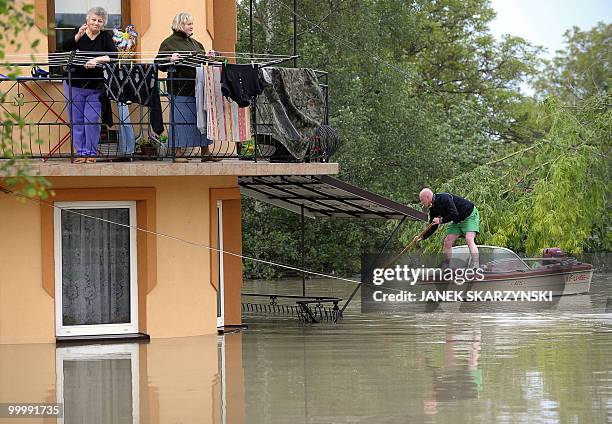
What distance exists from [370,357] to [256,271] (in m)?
16.9

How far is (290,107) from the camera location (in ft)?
59.8

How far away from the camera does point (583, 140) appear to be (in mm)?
26922

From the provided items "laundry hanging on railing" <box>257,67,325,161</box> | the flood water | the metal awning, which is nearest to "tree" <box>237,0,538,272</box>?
the metal awning

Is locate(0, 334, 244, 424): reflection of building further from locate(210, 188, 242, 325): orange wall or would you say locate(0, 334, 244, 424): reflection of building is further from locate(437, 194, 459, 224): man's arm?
locate(437, 194, 459, 224): man's arm

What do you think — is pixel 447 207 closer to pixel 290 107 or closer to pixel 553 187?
pixel 290 107

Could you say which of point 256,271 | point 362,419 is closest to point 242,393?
point 362,419

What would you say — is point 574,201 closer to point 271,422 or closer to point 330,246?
point 330,246

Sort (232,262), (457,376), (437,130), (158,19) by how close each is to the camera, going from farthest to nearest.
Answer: (437,130)
(232,262)
(158,19)
(457,376)

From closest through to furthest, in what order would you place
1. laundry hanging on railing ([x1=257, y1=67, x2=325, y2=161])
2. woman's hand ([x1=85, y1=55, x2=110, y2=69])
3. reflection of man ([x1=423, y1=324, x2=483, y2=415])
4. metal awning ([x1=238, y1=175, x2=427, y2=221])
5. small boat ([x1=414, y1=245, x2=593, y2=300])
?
1. reflection of man ([x1=423, y1=324, x2=483, y2=415])
2. woman's hand ([x1=85, y1=55, x2=110, y2=69])
3. laundry hanging on railing ([x1=257, y1=67, x2=325, y2=161])
4. metal awning ([x1=238, y1=175, x2=427, y2=221])
5. small boat ([x1=414, y1=245, x2=593, y2=300])

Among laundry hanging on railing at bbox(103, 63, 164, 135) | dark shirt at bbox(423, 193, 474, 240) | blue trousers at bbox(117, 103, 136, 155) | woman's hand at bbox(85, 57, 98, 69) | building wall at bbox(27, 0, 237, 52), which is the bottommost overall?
dark shirt at bbox(423, 193, 474, 240)

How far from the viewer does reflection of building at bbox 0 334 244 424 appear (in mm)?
12500

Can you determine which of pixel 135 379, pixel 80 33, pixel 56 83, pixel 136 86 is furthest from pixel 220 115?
pixel 135 379

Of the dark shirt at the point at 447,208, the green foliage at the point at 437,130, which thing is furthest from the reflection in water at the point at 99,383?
the green foliage at the point at 437,130

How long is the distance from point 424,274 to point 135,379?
926cm
